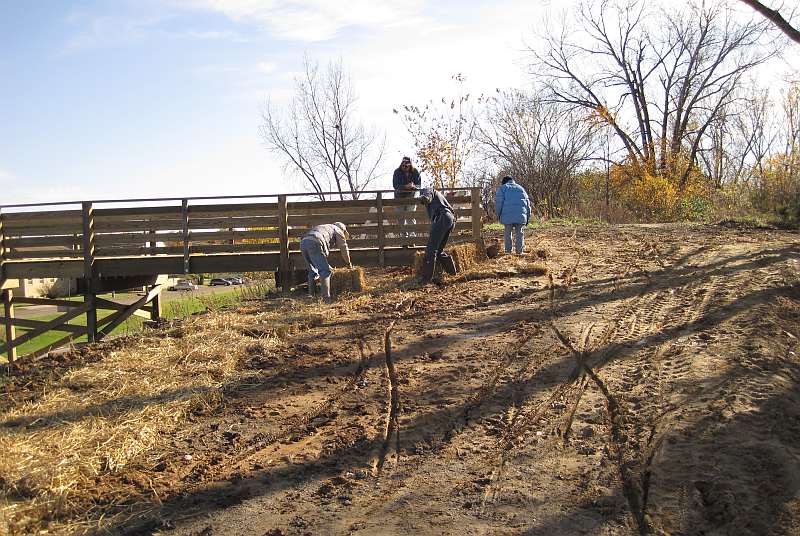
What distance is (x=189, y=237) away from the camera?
13398 millimetres

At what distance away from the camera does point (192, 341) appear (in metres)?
7.55

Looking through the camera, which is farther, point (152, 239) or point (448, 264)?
point (152, 239)

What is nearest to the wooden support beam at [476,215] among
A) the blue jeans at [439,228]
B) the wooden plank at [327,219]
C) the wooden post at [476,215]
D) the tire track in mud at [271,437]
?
the wooden post at [476,215]

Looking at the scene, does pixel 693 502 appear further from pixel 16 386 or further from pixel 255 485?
pixel 16 386

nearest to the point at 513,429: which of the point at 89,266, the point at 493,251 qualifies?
the point at 493,251

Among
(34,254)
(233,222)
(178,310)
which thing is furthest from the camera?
(178,310)

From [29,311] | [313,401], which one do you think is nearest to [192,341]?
[313,401]

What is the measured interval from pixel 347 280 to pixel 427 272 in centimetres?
136

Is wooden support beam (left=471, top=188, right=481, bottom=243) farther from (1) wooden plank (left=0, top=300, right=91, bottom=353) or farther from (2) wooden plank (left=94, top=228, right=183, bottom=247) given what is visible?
(1) wooden plank (left=0, top=300, right=91, bottom=353)

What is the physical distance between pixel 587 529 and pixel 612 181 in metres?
33.0

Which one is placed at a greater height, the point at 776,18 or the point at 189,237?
the point at 776,18

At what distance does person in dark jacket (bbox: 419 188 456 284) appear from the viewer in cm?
1036

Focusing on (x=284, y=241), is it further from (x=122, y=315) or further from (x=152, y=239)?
(x=122, y=315)

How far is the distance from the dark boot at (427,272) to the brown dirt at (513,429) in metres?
2.27
